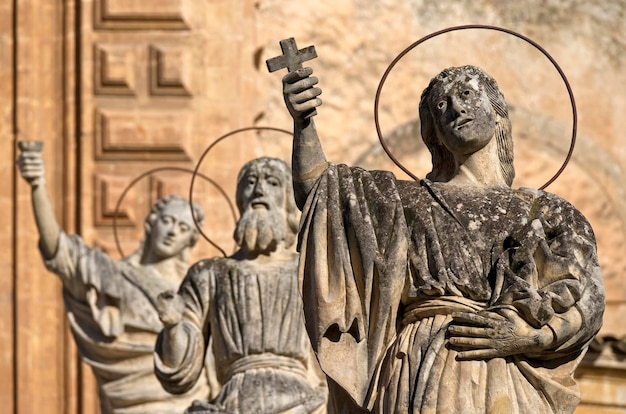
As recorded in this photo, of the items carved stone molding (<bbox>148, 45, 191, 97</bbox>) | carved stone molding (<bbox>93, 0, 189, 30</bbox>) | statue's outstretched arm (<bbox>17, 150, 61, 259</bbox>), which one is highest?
carved stone molding (<bbox>93, 0, 189, 30</bbox>)

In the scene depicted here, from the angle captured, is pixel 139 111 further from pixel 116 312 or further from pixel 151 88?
pixel 116 312

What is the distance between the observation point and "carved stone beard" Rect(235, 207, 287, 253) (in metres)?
14.0

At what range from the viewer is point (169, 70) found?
773 inches

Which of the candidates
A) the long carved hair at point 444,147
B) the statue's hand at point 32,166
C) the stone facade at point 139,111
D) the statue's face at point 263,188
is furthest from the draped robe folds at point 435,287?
the stone facade at point 139,111

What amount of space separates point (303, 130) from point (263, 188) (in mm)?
3634

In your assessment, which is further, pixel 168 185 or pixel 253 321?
pixel 168 185

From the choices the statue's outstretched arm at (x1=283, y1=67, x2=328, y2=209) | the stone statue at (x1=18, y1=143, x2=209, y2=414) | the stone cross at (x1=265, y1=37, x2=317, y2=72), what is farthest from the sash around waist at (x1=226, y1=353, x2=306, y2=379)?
the stone cross at (x1=265, y1=37, x2=317, y2=72)

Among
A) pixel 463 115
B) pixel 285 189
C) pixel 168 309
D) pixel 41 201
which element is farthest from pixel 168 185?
pixel 463 115

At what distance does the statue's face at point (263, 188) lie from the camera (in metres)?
14.1

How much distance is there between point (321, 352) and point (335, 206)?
19.9 inches

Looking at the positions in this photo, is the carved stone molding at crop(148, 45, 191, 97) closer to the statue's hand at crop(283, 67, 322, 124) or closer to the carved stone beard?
the carved stone beard

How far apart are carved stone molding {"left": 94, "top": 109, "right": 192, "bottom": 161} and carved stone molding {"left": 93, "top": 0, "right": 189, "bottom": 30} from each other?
549mm

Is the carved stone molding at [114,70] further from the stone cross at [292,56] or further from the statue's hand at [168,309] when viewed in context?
the stone cross at [292,56]

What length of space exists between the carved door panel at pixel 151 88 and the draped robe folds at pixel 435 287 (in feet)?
29.4
